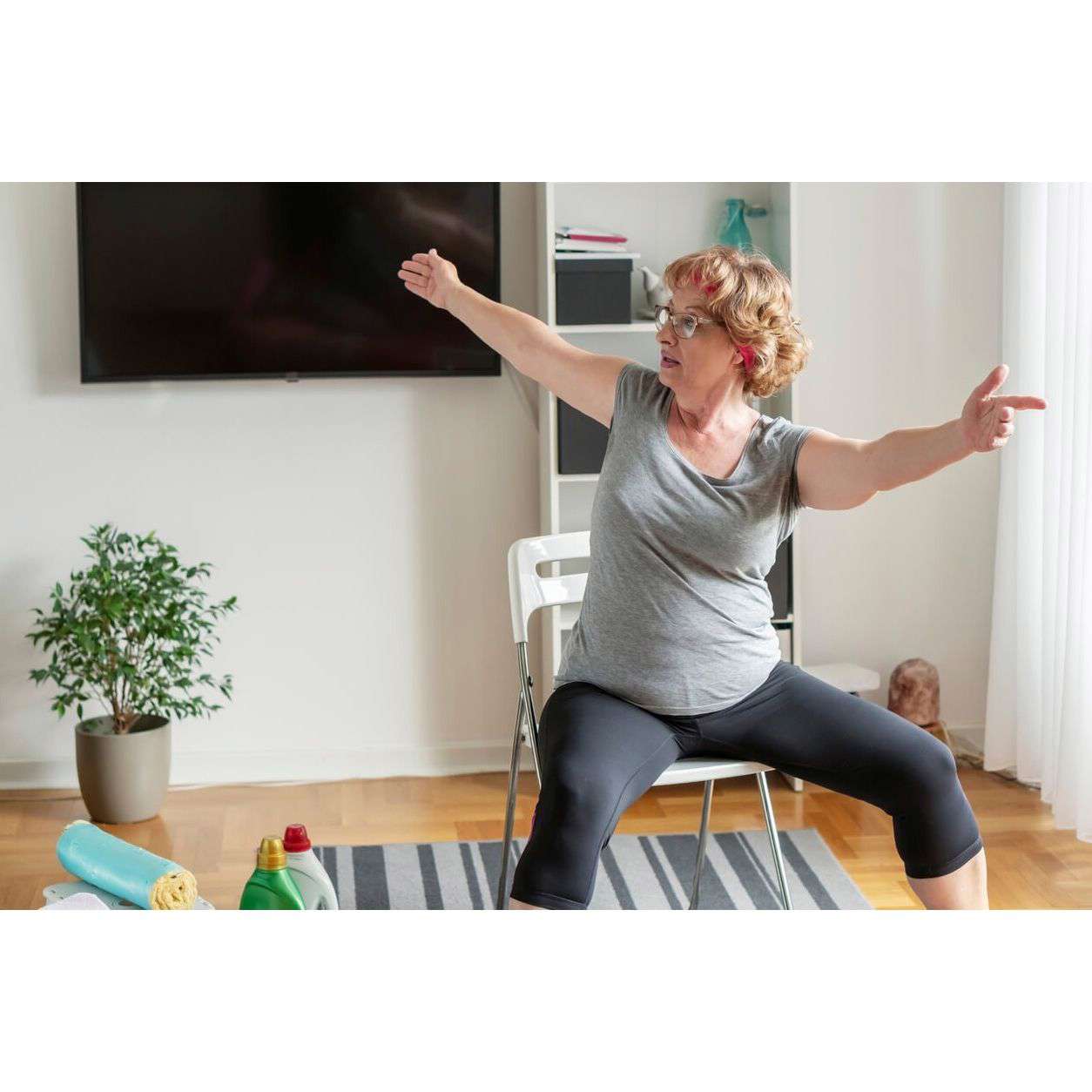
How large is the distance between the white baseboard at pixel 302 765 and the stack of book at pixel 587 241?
1328 mm

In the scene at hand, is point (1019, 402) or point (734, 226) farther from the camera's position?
point (734, 226)

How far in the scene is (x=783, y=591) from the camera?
132 inches

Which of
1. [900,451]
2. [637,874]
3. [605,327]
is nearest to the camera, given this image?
[900,451]

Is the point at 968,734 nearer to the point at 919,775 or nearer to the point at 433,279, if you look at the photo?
the point at 919,775

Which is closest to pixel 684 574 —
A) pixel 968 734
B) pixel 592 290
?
pixel 592 290

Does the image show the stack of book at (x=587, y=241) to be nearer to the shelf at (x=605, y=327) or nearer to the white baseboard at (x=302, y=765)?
the shelf at (x=605, y=327)

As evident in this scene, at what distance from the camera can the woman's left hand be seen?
160cm

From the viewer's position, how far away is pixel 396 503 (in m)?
3.49

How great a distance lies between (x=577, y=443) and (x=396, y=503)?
0.53 meters

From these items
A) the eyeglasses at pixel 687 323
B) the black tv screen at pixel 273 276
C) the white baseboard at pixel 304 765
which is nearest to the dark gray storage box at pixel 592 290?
the black tv screen at pixel 273 276
